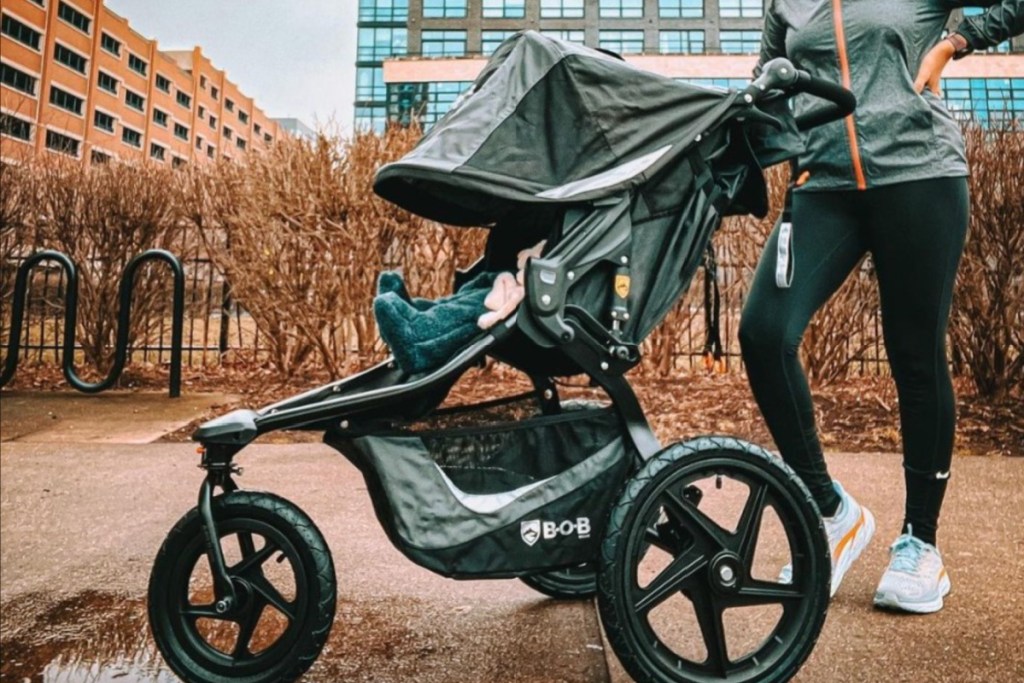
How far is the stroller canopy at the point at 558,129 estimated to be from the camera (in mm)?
1434

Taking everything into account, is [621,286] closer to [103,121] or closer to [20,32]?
[20,32]

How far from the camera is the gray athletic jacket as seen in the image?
1.71 meters

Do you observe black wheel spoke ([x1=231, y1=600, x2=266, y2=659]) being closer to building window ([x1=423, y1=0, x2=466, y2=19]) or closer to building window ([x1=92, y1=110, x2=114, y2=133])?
building window ([x1=423, y1=0, x2=466, y2=19])

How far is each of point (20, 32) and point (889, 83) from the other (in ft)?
7.76

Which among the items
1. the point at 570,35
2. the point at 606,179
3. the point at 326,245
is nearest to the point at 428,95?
the point at 570,35

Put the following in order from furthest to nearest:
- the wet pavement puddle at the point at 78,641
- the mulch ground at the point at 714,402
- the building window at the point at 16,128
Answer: the building window at the point at 16,128 < the mulch ground at the point at 714,402 < the wet pavement puddle at the point at 78,641

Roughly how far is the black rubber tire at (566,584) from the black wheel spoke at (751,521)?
0.52 metres

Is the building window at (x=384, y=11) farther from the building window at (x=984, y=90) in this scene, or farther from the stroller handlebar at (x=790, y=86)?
the building window at (x=984, y=90)

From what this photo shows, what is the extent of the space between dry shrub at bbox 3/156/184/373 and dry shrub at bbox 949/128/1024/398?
562cm

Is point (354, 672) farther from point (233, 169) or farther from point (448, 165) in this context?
point (233, 169)

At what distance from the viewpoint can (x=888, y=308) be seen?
182 centimetres

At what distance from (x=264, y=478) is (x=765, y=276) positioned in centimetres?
210

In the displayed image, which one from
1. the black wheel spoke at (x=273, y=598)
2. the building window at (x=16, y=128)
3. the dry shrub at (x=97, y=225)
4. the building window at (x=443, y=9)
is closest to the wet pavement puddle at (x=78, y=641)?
the black wheel spoke at (x=273, y=598)

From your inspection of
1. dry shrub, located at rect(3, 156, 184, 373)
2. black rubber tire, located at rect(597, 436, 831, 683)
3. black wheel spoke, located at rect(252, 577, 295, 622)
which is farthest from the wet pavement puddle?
dry shrub, located at rect(3, 156, 184, 373)
